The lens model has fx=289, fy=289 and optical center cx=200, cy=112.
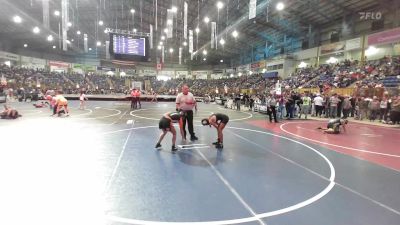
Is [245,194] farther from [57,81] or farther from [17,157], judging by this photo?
[57,81]

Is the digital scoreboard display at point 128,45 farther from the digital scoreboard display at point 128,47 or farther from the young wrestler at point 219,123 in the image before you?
the young wrestler at point 219,123

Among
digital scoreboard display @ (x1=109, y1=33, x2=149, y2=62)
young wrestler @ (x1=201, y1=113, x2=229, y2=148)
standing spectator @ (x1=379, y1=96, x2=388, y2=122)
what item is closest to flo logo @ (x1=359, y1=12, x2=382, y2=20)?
standing spectator @ (x1=379, y1=96, x2=388, y2=122)

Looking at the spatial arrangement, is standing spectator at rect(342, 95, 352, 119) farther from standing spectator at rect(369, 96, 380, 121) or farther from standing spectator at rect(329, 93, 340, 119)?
standing spectator at rect(369, 96, 380, 121)

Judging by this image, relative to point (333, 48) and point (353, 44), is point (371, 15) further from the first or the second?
point (333, 48)

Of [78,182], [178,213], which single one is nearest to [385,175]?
[178,213]

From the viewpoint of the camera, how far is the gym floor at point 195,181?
12.6ft

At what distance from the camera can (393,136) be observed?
11.1 metres

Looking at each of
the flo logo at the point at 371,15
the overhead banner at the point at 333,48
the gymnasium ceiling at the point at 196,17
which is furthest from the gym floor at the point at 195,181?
the overhead banner at the point at 333,48

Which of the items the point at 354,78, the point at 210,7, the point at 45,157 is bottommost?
the point at 45,157

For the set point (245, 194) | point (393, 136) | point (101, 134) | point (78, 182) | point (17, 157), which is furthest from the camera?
point (393, 136)

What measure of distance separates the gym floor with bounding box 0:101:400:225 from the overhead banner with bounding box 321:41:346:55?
1041 inches

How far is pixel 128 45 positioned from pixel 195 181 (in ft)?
65.4

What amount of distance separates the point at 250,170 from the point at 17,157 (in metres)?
5.32

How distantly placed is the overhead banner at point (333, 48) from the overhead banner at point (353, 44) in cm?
61
